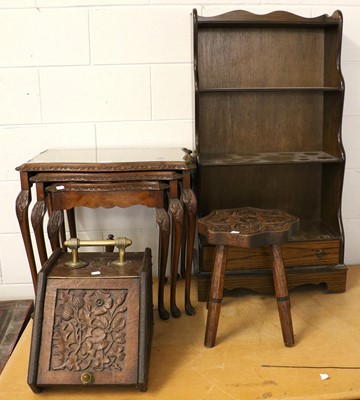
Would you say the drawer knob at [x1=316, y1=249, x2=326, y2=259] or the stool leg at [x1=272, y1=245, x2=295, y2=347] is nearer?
the stool leg at [x1=272, y1=245, x2=295, y2=347]

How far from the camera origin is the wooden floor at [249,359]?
62.1 inches

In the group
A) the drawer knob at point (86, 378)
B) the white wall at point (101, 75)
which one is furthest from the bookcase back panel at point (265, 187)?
the drawer knob at point (86, 378)

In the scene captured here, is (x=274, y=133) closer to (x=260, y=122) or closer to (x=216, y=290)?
(x=260, y=122)

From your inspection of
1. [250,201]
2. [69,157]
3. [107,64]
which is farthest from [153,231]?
[107,64]

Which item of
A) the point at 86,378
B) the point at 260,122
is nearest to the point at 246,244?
the point at 86,378

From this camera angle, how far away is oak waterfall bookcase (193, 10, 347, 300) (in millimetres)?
2205

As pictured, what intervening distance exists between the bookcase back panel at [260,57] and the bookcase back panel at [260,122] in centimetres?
7

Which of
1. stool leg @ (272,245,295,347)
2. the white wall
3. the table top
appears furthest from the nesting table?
the white wall

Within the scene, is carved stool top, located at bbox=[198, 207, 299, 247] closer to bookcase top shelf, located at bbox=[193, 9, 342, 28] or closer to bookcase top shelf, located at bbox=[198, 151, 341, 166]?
bookcase top shelf, located at bbox=[198, 151, 341, 166]

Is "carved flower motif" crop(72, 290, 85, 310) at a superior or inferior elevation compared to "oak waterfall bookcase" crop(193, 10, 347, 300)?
inferior

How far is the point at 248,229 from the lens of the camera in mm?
1792

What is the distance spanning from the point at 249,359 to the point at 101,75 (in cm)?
152

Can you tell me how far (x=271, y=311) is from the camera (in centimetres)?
213

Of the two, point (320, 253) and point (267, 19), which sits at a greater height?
point (267, 19)
